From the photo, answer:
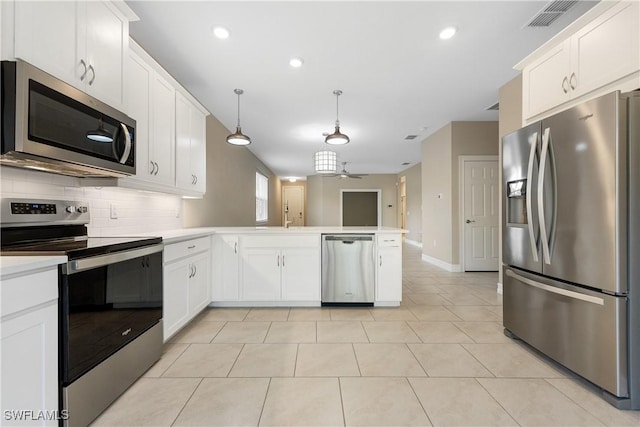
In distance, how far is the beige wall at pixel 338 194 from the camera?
11414 mm

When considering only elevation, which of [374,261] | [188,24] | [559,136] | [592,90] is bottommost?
[374,261]

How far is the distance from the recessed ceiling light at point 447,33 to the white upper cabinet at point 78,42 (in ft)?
8.31

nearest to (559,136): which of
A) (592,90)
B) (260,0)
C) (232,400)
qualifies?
(592,90)

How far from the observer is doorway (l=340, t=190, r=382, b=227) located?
1173 cm

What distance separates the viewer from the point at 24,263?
1111 mm

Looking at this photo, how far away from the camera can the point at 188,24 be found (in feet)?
8.13

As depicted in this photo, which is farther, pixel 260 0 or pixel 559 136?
pixel 260 0

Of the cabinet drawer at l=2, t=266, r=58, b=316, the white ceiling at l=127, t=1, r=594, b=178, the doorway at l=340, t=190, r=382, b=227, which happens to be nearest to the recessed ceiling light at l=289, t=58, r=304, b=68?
the white ceiling at l=127, t=1, r=594, b=178

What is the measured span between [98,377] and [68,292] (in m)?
0.52

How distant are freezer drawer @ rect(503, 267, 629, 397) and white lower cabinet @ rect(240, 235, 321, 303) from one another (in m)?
1.90

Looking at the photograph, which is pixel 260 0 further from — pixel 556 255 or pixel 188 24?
pixel 556 255

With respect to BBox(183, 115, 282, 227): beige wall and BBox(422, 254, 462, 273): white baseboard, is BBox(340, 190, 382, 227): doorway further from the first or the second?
BBox(422, 254, 462, 273): white baseboard

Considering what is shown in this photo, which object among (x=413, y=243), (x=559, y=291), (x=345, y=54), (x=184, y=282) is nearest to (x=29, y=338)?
(x=184, y=282)

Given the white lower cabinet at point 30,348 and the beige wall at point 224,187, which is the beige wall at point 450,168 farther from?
the white lower cabinet at point 30,348
